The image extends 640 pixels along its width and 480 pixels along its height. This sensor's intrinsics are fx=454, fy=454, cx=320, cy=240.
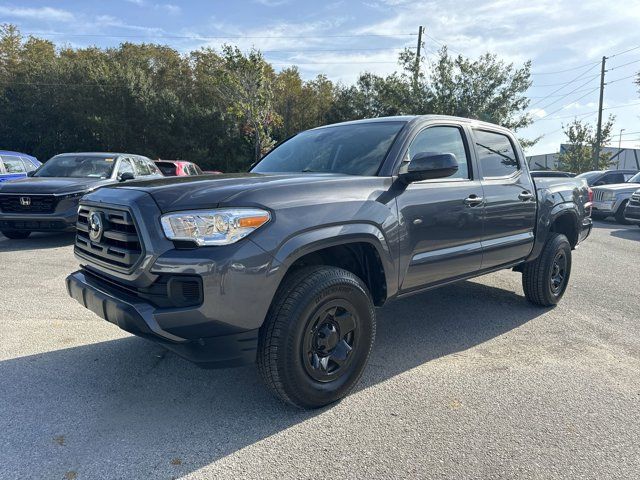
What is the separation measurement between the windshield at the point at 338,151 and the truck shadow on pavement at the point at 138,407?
1551 mm

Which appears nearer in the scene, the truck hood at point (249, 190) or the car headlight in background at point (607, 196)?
the truck hood at point (249, 190)

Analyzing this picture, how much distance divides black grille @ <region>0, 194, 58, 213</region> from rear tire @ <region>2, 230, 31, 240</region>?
20.2 inches

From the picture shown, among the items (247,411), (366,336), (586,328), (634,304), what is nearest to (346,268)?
(366,336)

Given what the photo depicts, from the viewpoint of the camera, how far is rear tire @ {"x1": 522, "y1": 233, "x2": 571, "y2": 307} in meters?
4.78

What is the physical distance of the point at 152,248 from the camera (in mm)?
2404

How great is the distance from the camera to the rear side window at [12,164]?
10.7 metres

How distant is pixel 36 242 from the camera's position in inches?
321

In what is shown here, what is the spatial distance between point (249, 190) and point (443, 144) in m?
2.00

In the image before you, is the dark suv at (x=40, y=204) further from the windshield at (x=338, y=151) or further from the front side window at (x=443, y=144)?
the front side window at (x=443, y=144)

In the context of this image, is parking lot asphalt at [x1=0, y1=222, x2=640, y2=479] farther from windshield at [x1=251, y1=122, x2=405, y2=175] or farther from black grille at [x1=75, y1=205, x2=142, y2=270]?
windshield at [x1=251, y1=122, x2=405, y2=175]

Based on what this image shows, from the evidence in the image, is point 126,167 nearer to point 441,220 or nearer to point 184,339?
point 441,220

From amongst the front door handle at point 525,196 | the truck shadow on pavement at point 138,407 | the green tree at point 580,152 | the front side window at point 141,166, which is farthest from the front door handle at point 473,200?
the green tree at point 580,152

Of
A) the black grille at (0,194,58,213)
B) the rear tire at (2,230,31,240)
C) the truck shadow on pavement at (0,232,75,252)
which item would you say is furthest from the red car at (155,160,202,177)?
the black grille at (0,194,58,213)

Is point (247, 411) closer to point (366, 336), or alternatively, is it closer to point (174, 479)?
point (174, 479)
